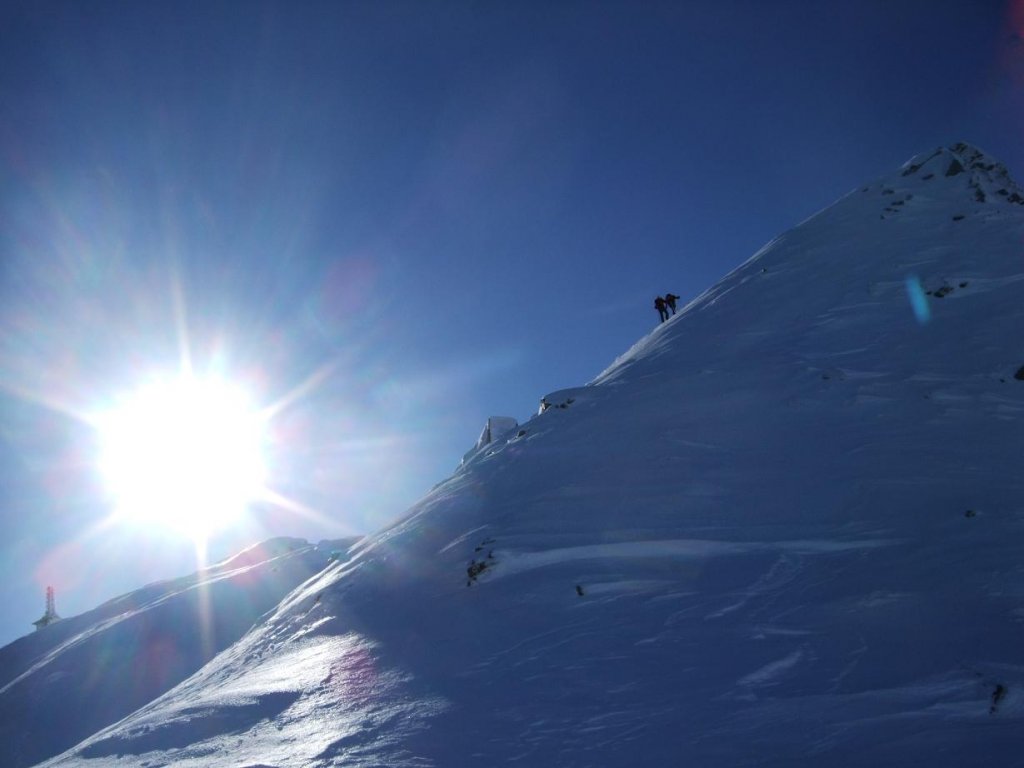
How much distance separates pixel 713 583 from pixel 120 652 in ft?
129

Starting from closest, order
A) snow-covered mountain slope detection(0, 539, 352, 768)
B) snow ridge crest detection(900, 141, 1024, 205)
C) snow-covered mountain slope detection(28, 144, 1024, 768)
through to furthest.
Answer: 1. snow-covered mountain slope detection(28, 144, 1024, 768)
2. snow ridge crest detection(900, 141, 1024, 205)
3. snow-covered mountain slope detection(0, 539, 352, 768)

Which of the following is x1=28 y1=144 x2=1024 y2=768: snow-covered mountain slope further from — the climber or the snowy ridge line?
the climber

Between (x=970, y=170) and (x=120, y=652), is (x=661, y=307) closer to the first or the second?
(x=970, y=170)

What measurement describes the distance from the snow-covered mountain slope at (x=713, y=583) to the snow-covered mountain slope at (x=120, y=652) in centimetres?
2384

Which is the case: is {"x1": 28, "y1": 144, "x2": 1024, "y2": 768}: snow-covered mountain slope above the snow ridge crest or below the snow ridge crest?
below

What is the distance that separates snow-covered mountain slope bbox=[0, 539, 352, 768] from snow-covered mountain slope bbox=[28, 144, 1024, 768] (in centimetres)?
2384

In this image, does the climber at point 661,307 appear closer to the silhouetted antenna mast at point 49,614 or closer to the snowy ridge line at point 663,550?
the snowy ridge line at point 663,550

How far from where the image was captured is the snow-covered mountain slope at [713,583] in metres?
5.42

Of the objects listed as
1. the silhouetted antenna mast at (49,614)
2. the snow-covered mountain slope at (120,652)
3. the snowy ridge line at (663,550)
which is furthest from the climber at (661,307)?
the silhouetted antenna mast at (49,614)

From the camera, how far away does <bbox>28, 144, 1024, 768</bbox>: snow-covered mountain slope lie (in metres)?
5.42

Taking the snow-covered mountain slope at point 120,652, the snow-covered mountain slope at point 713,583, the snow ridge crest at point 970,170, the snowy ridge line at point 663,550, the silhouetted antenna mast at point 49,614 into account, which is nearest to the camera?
the snow-covered mountain slope at point 713,583

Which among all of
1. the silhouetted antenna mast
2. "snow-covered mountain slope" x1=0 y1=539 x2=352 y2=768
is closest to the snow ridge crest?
"snow-covered mountain slope" x1=0 y1=539 x2=352 y2=768

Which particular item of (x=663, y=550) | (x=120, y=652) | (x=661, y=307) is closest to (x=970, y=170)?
(x=661, y=307)

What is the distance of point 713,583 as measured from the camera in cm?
798
